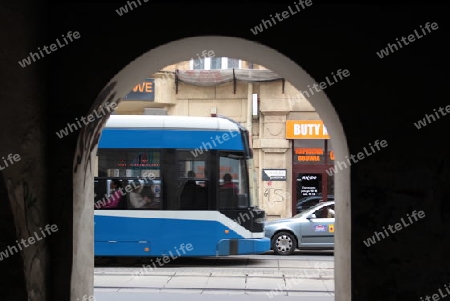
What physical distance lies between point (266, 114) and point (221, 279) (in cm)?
973

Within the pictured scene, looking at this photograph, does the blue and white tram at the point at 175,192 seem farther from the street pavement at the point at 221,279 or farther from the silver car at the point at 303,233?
the silver car at the point at 303,233

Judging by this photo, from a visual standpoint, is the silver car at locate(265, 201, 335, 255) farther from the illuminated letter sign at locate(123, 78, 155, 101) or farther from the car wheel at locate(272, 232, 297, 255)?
the illuminated letter sign at locate(123, 78, 155, 101)

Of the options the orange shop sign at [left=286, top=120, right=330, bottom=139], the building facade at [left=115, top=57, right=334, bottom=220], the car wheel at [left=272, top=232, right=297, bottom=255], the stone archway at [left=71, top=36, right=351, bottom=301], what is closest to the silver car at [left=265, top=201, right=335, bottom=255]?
the car wheel at [left=272, top=232, right=297, bottom=255]

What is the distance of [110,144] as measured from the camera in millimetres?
11688

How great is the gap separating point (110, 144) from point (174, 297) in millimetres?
4370

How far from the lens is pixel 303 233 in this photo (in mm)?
13930

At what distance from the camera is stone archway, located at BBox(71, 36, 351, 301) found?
3799 millimetres

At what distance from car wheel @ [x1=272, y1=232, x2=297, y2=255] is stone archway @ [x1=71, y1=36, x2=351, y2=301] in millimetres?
9760

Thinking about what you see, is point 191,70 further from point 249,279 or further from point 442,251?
point 442,251

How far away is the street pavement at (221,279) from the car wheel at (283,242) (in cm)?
69

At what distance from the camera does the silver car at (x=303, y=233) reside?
13.8 meters

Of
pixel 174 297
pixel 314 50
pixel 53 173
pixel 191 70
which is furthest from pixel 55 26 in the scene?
pixel 191 70

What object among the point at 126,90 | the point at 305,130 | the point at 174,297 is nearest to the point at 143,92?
the point at 305,130

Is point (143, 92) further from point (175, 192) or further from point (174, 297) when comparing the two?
point (174, 297)
